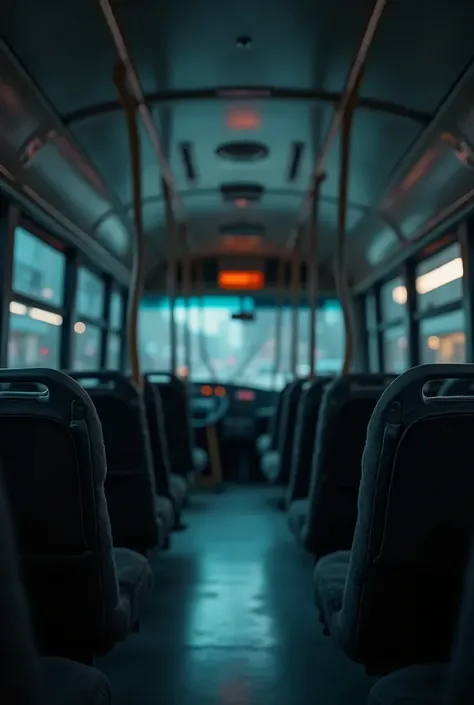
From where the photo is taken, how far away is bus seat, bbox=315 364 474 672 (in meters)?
1.41

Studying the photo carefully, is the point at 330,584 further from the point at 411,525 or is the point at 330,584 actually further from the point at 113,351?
the point at 113,351

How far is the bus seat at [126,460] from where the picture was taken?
2619 mm

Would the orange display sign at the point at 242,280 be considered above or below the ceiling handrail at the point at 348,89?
below

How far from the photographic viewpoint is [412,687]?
4.09 ft

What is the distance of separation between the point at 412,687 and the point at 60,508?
0.86 meters

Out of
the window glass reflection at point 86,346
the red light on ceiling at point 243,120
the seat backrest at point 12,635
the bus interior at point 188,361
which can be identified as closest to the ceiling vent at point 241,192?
the bus interior at point 188,361

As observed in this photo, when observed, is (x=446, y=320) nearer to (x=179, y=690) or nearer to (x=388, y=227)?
(x=388, y=227)

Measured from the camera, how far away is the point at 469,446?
1.42m

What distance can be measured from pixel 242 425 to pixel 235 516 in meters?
2.17

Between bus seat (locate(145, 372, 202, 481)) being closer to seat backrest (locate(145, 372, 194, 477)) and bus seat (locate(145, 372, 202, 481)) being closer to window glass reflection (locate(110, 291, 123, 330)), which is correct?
seat backrest (locate(145, 372, 194, 477))

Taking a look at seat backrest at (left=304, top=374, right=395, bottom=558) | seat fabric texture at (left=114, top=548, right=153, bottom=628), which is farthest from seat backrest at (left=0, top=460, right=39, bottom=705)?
seat backrest at (left=304, top=374, right=395, bottom=558)

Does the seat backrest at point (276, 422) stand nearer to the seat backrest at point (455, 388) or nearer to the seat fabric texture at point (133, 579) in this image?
the seat backrest at point (455, 388)

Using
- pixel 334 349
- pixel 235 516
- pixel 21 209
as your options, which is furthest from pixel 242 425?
pixel 21 209

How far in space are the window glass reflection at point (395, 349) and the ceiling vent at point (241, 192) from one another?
171 cm
